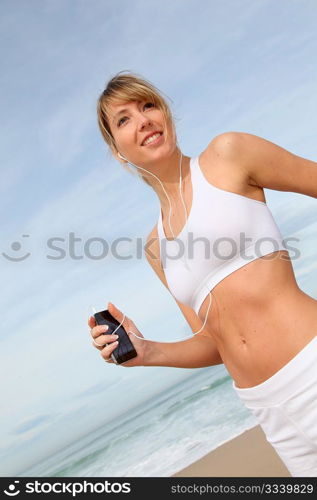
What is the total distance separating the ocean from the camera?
991cm

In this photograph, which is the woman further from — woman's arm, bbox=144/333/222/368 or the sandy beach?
the sandy beach

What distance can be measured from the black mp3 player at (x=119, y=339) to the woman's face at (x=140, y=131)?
26.6 inches

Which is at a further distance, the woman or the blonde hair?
the blonde hair

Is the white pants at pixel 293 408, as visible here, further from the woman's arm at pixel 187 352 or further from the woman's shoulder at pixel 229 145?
the woman's shoulder at pixel 229 145

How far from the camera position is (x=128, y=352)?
8.68 feet

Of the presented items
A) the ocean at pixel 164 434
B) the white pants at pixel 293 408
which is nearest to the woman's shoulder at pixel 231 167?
the white pants at pixel 293 408

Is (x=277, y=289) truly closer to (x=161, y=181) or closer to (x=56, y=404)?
(x=161, y=181)

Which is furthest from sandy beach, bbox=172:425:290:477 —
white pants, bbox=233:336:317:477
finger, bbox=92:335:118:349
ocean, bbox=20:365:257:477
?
finger, bbox=92:335:118:349

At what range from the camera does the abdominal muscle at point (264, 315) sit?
2.25 metres

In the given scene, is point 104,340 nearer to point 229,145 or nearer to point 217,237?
point 217,237

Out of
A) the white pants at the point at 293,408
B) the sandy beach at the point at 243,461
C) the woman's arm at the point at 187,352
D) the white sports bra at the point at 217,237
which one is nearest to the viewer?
the white pants at the point at 293,408

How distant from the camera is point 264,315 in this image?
7.56 ft

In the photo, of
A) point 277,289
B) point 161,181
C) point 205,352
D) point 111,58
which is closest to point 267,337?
point 277,289
